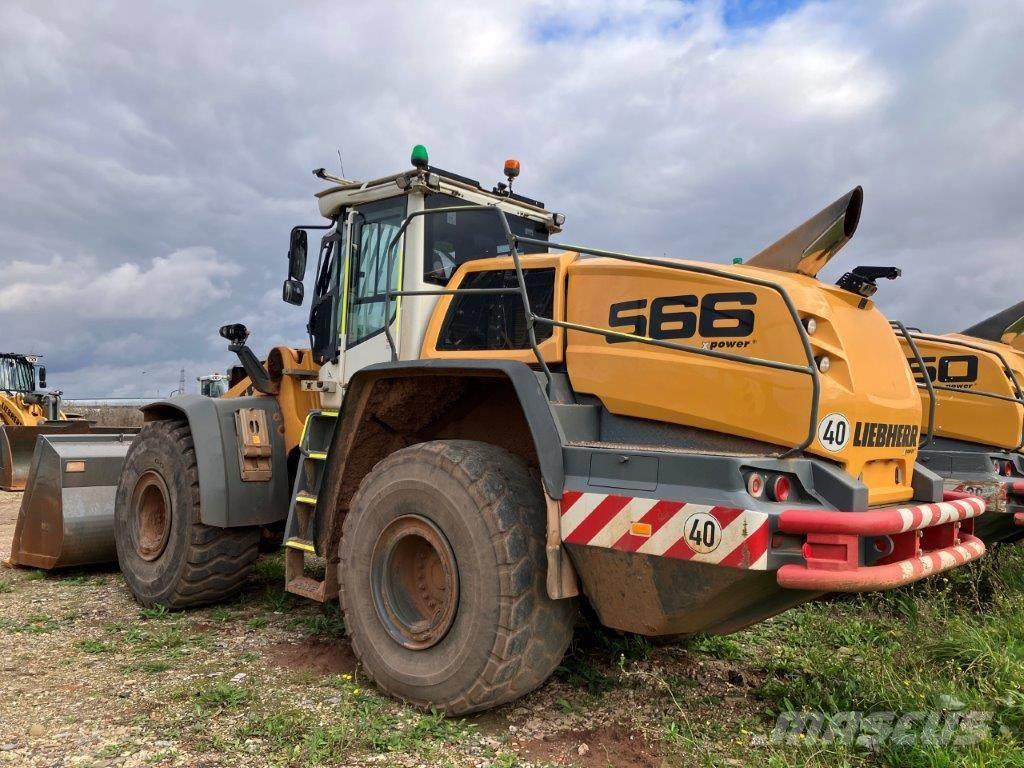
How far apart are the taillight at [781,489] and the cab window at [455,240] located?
79.7 inches

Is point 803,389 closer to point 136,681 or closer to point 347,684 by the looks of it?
point 347,684

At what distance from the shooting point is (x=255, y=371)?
217 inches

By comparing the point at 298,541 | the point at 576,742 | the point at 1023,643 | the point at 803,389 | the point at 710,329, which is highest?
the point at 710,329

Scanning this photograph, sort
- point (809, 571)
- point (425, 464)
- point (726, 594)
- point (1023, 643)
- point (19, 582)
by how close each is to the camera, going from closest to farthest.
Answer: point (809, 571)
point (726, 594)
point (425, 464)
point (1023, 643)
point (19, 582)

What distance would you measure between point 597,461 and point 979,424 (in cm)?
451

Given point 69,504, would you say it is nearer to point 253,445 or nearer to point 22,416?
point 253,445

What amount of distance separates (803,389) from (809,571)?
70 centimetres

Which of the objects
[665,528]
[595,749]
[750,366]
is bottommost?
[595,749]

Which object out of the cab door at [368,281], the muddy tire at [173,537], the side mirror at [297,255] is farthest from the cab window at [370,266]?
the muddy tire at [173,537]

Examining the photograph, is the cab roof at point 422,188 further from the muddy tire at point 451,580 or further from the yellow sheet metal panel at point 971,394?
the yellow sheet metal panel at point 971,394

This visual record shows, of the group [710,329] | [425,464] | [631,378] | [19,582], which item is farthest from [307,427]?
[19,582]

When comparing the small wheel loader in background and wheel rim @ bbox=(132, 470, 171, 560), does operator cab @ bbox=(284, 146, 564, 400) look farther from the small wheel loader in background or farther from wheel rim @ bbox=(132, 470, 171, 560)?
the small wheel loader in background

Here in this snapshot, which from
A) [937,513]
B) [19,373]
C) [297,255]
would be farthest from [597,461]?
[19,373]

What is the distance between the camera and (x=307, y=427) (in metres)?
4.67
